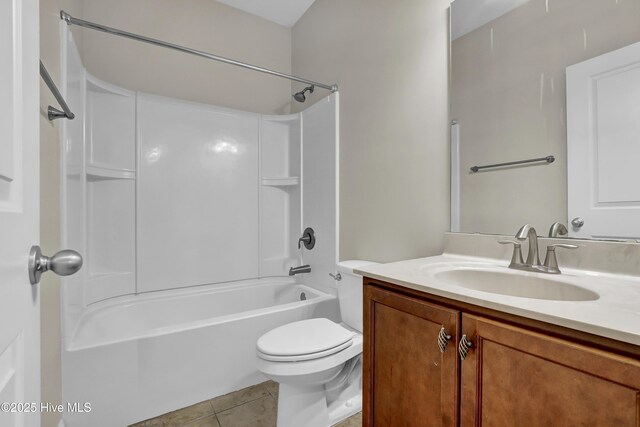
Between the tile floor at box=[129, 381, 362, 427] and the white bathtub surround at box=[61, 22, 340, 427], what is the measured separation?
46mm

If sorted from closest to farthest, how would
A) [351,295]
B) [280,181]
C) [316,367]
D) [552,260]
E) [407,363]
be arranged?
[407,363] < [552,260] < [316,367] < [351,295] < [280,181]

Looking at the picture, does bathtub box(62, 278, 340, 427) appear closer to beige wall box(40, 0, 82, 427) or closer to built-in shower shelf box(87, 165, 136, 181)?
beige wall box(40, 0, 82, 427)

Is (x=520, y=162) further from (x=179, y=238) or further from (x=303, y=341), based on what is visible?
(x=179, y=238)

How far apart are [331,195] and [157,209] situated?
1.29 m

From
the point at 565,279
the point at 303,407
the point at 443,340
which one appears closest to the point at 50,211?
the point at 303,407

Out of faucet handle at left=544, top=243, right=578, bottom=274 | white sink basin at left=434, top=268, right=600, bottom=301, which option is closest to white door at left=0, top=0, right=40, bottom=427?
white sink basin at left=434, top=268, right=600, bottom=301

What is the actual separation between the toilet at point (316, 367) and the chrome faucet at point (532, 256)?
2.51 feet

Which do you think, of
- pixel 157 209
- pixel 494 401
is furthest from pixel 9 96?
pixel 157 209

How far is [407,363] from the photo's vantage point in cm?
89

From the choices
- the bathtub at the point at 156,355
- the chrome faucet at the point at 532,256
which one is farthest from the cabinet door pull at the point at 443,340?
the bathtub at the point at 156,355

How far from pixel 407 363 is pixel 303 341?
612 millimetres

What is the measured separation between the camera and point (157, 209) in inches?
86.7

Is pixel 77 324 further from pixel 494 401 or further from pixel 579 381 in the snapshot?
pixel 579 381

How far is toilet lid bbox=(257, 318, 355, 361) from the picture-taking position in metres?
1.28
